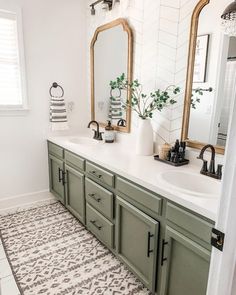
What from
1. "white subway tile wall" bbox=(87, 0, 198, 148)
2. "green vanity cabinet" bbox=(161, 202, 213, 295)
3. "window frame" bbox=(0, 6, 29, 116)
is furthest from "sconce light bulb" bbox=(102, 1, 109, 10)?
"green vanity cabinet" bbox=(161, 202, 213, 295)

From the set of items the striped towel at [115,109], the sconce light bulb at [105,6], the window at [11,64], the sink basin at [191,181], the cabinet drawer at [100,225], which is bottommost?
the cabinet drawer at [100,225]

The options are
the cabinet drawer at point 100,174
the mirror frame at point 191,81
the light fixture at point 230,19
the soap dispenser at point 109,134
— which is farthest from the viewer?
the soap dispenser at point 109,134

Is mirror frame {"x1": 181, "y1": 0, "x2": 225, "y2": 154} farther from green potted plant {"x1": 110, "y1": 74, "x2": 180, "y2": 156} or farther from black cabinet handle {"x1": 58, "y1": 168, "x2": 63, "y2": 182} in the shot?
black cabinet handle {"x1": 58, "y1": 168, "x2": 63, "y2": 182}

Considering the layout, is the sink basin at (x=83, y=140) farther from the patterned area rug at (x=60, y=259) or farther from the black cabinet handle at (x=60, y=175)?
the patterned area rug at (x=60, y=259)

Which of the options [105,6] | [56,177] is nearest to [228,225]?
[56,177]

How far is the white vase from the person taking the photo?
204 centimetres

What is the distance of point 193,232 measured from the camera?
46.6 inches

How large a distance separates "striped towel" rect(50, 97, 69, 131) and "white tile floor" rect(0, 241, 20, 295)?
1.50 metres

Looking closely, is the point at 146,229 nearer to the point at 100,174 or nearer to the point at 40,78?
the point at 100,174

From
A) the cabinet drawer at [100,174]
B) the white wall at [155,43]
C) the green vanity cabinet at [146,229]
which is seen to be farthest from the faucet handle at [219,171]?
the cabinet drawer at [100,174]

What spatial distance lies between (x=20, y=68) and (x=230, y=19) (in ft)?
7.13

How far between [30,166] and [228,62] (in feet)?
7.96

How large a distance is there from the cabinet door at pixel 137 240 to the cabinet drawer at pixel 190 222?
0.15 m

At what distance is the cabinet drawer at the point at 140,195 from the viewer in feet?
4.58
